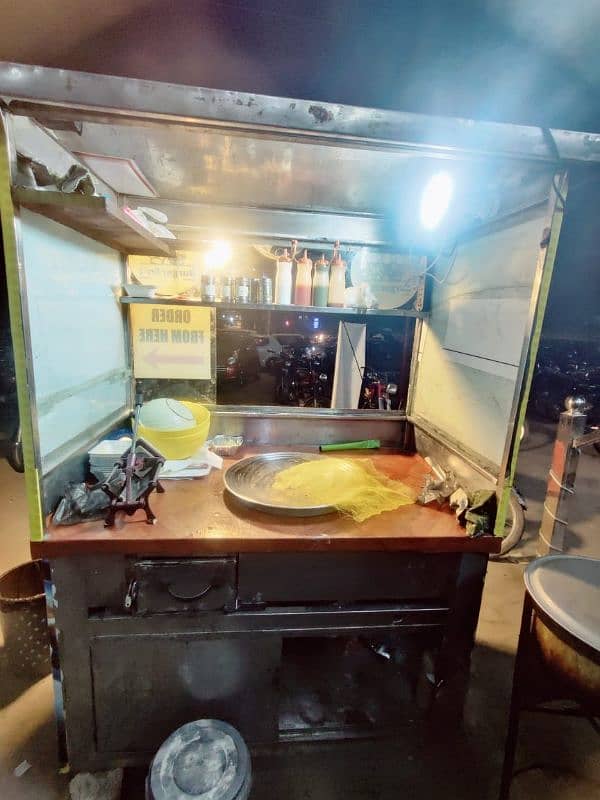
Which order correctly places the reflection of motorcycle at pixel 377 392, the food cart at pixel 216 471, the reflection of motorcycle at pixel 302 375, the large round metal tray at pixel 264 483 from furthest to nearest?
the reflection of motorcycle at pixel 302 375
the reflection of motorcycle at pixel 377 392
the large round metal tray at pixel 264 483
the food cart at pixel 216 471

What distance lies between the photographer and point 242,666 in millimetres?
A: 1500

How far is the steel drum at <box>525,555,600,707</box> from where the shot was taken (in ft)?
3.97

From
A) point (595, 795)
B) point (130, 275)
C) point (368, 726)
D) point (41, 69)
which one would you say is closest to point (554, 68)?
point (41, 69)

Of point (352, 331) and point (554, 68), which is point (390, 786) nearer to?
point (352, 331)

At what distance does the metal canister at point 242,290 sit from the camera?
2100 millimetres

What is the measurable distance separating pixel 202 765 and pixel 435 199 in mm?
2502

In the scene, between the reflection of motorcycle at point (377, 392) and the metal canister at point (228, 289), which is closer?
the metal canister at point (228, 289)

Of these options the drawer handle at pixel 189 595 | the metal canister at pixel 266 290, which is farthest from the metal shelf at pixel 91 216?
the drawer handle at pixel 189 595

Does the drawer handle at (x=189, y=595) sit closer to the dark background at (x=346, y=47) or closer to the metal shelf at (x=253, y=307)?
the metal shelf at (x=253, y=307)

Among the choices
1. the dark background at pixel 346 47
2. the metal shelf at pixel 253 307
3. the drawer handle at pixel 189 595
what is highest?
the dark background at pixel 346 47

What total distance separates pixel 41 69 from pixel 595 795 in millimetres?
3266

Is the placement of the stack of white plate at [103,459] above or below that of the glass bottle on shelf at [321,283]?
below

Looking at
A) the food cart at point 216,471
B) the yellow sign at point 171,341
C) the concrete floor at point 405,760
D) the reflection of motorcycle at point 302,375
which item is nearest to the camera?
the food cart at point 216,471

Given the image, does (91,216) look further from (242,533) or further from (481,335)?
(481,335)
